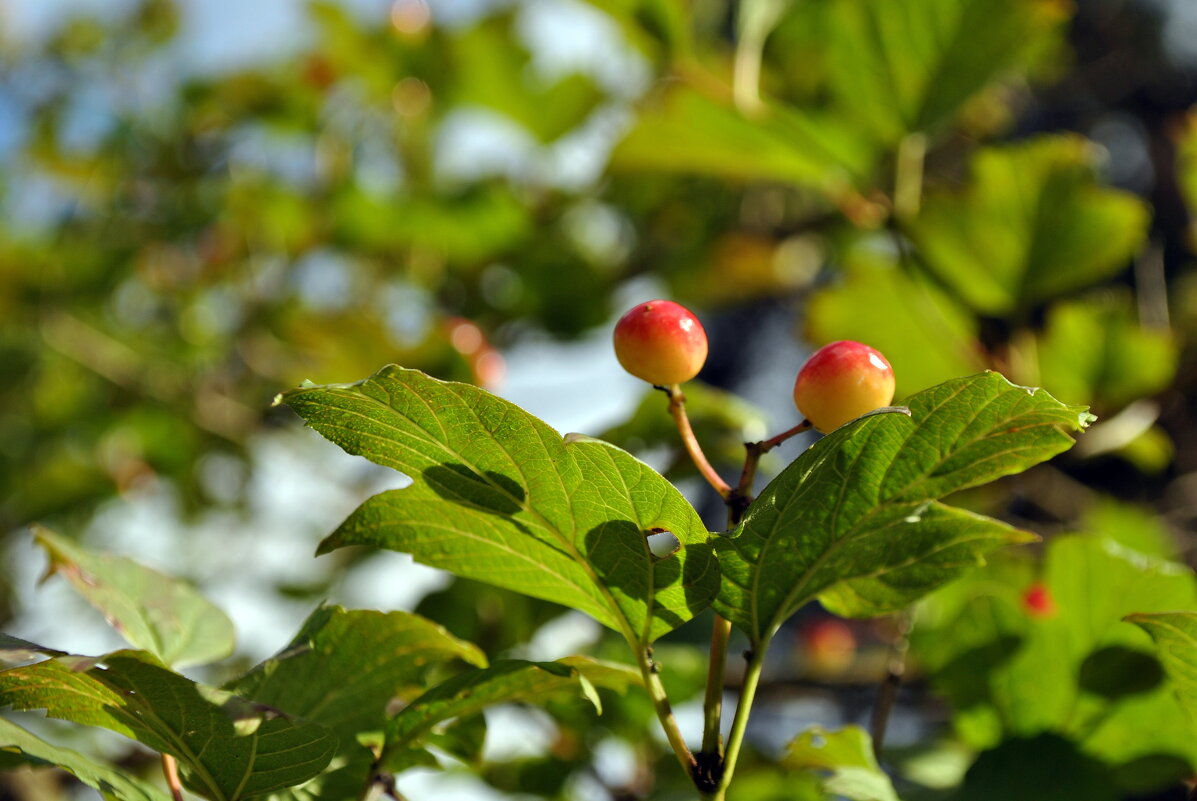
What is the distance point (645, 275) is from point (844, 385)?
5.22 feet

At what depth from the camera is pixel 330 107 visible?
7.99 ft

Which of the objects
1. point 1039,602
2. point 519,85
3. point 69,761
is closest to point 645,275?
point 519,85

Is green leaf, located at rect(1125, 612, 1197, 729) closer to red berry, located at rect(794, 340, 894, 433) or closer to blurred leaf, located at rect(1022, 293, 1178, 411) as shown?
red berry, located at rect(794, 340, 894, 433)

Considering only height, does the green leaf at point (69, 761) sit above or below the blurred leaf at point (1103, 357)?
below

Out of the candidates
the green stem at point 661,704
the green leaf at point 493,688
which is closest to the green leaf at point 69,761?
the green leaf at point 493,688

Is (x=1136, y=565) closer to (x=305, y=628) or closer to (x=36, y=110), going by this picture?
(x=305, y=628)

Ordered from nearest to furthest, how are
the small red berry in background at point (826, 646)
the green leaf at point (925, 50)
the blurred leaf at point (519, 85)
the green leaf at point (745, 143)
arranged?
the green leaf at point (925, 50) → the green leaf at point (745, 143) → the blurred leaf at point (519, 85) → the small red berry in background at point (826, 646)

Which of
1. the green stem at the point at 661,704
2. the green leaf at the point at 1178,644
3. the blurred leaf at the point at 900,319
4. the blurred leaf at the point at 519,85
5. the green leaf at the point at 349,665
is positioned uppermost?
the blurred leaf at the point at 519,85

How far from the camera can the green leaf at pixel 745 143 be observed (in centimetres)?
125

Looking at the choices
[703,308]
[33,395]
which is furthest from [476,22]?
[33,395]

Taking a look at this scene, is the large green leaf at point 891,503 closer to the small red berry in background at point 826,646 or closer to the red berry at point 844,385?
the red berry at point 844,385

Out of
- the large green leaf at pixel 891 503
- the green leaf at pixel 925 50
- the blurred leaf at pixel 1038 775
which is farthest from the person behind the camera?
the green leaf at pixel 925 50

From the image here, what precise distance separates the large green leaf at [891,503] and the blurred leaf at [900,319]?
2.64 ft

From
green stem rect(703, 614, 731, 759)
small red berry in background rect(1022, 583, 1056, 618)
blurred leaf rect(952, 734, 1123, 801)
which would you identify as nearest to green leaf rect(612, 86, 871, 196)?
small red berry in background rect(1022, 583, 1056, 618)
